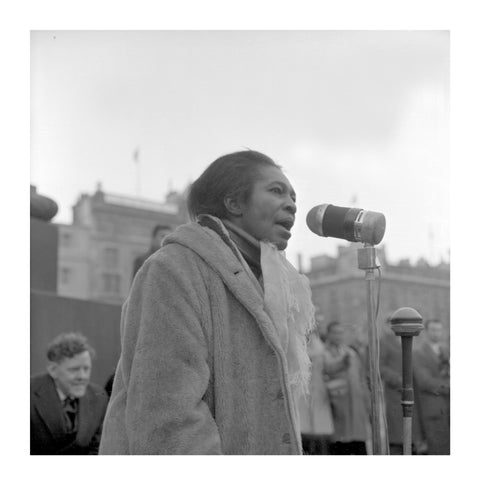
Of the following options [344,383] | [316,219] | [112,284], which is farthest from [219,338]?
[112,284]

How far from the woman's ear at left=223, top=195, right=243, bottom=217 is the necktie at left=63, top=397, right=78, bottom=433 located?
1.73 meters

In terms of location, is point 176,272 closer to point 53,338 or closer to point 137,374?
point 137,374

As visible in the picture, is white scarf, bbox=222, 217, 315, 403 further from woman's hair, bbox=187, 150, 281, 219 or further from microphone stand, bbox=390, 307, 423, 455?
microphone stand, bbox=390, 307, 423, 455

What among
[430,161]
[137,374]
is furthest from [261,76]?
[137,374]

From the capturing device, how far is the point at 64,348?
343 centimetres

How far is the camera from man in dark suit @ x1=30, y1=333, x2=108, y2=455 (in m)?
2.98

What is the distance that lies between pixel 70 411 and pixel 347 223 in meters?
1.89

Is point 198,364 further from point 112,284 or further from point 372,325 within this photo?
point 112,284

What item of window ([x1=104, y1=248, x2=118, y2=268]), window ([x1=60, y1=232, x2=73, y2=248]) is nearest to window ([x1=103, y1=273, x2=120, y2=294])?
window ([x1=60, y1=232, x2=73, y2=248])

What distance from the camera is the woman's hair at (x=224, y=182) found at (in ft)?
6.22

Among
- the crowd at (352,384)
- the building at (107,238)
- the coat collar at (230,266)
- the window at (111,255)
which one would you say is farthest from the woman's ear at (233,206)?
the window at (111,255)
